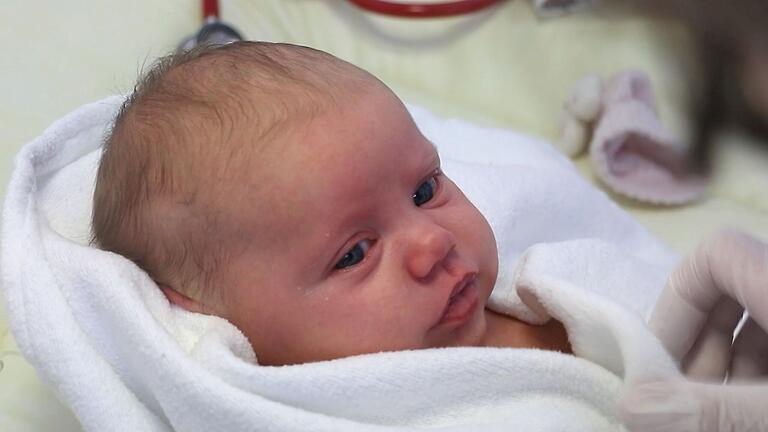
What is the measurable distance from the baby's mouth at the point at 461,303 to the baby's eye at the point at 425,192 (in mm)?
90

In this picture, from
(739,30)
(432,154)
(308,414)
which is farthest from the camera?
(432,154)

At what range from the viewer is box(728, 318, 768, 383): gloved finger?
77 cm

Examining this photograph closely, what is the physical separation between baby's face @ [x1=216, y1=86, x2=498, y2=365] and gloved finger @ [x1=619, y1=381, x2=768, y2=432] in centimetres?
21

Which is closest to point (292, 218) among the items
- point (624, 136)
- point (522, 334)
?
point (522, 334)

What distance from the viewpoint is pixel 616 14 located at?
1413mm

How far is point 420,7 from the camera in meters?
1.67

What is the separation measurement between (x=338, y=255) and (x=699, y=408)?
329 millimetres

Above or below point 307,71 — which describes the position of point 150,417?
below

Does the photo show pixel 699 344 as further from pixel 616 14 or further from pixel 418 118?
pixel 616 14

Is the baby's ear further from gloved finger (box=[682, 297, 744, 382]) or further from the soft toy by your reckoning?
the soft toy

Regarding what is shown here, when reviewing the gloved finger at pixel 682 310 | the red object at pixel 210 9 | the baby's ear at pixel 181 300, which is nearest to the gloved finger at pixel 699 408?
the gloved finger at pixel 682 310

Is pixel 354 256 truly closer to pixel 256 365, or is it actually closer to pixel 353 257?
pixel 353 257

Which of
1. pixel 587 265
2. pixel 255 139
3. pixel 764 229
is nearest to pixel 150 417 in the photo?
pixel 255 139

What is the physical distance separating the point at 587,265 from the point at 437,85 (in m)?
0.79
